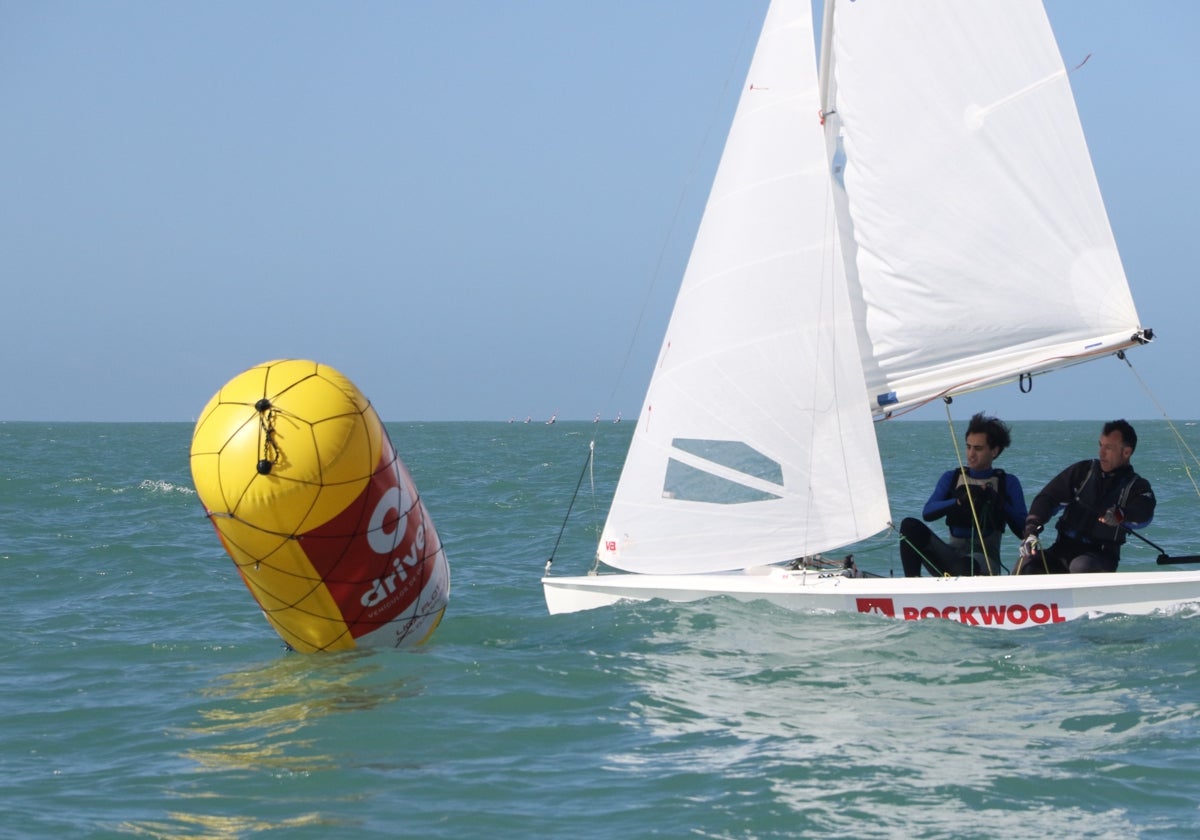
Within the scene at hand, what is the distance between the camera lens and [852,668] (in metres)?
6.59

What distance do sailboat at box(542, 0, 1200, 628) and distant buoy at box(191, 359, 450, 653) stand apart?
1.77 metres

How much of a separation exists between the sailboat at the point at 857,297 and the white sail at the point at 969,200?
0.01 metres

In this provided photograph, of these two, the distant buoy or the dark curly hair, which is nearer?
the distant buoy

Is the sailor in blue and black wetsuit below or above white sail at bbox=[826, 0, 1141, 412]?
below

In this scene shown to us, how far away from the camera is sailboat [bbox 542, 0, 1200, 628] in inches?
290

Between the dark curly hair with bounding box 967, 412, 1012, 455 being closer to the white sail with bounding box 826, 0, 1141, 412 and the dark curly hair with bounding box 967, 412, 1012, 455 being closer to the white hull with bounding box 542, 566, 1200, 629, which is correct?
the white sail with bounding box 826, 0, 1141, 412

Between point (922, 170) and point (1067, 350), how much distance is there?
4.17ft

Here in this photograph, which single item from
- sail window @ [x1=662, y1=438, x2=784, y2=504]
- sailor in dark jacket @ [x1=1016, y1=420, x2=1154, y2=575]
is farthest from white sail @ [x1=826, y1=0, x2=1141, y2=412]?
sail window @ [x1=662, y1=438, x2=784, y2=504]

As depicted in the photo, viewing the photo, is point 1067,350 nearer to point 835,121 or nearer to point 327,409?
point 835,121

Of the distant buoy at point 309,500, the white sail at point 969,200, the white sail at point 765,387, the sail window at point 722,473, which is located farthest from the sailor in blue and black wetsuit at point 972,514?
the distant buoy at point 309,500

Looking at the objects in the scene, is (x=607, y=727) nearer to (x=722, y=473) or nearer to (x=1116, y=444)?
(x=722, y=473)

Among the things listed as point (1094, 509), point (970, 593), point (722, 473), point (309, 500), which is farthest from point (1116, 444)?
point (309, 500)

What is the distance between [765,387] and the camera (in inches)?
302

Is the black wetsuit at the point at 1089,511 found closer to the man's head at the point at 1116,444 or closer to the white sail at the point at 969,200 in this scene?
the man's head at the point at 1116,444
